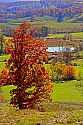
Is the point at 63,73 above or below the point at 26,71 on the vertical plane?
below

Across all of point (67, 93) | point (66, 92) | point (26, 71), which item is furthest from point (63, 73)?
point (26, 71)

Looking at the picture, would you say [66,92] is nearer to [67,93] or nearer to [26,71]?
[67,93]

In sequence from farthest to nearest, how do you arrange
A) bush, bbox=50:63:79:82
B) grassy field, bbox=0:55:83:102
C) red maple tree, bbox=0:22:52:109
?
bush, bbox=50:63:79:82
grassy field, bbox=0:55:83:102
red maple tree, bbox=0:22:52:109

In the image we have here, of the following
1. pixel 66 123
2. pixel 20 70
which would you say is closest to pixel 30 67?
pixel 20 70

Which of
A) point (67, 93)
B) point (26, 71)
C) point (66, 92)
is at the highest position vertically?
point (26, 71)

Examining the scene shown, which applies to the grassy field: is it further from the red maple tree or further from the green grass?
the red maple tree

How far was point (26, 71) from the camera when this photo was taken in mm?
29359

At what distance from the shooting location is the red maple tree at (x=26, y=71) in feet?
96.6

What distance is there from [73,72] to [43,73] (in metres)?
86.1

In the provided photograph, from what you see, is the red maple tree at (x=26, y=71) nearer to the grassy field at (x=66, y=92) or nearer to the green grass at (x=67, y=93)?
the grassy field at (x=66, y=92)

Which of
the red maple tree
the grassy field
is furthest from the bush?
the red maple tree

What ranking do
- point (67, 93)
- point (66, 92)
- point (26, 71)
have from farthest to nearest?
point (66, 92), point (67, 93), point (26, 71)

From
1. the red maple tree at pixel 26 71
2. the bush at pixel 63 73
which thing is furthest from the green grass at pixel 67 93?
the red maple tree at pixel 26 71

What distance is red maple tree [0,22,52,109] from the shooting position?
96.6ft
